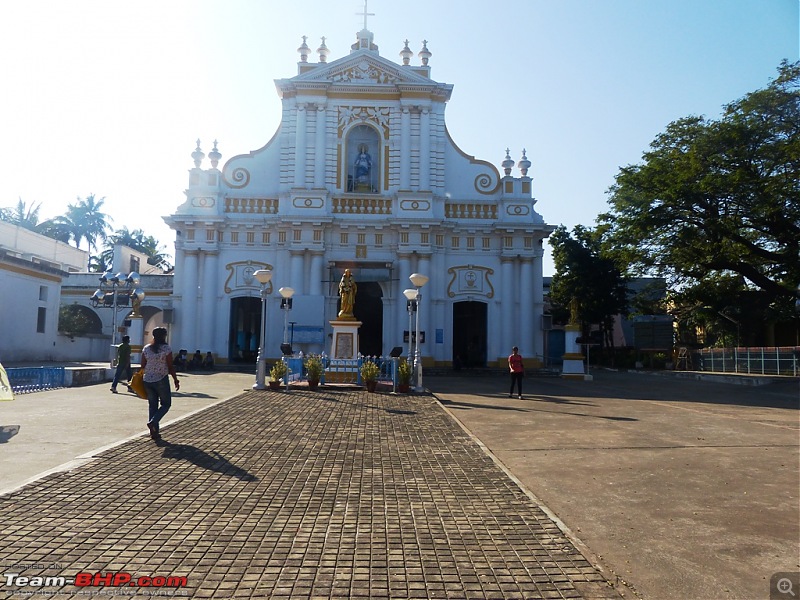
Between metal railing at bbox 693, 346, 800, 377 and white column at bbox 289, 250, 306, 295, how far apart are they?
1917 centimetres

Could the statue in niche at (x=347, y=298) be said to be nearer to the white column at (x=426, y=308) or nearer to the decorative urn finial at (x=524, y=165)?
the white column at (x=426, y=308)

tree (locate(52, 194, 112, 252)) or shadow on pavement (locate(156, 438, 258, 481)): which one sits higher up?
tree (locate(52, 194, 112, 252))

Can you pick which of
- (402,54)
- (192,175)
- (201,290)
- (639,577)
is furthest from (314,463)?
(402,54)

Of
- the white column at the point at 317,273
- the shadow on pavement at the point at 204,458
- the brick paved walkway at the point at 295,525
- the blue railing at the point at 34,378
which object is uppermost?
the white column at the point at 317,273

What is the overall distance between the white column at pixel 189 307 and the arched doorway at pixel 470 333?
1196cm

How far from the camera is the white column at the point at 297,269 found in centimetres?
2635

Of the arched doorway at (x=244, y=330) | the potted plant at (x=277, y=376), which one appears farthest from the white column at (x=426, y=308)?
the potted plant at (x=277, y=376)

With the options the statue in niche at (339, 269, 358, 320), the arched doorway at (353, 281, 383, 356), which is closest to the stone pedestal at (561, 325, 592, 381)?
the arched doorway at (353, 281, 383, 356)

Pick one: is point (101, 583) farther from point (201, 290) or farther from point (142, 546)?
point (201, 290)

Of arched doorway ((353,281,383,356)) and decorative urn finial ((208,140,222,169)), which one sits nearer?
decorative urn finial ((208,140,222,169))

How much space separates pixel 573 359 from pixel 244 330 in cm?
1540

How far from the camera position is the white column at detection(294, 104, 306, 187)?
88.7 ft

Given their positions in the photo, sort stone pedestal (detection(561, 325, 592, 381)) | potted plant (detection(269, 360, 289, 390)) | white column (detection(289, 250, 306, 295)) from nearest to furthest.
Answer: potted plant (detection(269, 360, 289, 390)), stone pedestal (detection(561, 325, 592, 381)), white column (detection(289, 250, 306, 295))

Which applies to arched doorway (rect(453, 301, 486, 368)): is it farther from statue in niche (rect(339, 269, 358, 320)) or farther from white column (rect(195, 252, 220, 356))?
white column (rect(195, 252, 220, 356))
